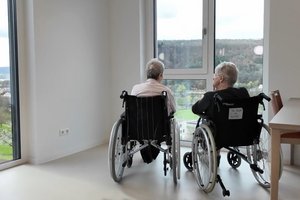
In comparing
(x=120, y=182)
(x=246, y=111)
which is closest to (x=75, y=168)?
(x=120, y=182)

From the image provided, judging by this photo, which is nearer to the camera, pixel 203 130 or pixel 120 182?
pixel 203 130

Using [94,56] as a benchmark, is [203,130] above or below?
below

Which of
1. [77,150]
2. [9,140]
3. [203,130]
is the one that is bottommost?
[77,150]

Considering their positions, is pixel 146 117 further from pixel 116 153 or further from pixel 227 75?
pixel 227 75

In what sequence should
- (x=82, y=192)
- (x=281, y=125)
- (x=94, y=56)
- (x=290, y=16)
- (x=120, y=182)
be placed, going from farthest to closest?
1. (x=94, y=56)
2. (x=290, y=16)
3. (x=120, y=182)
4. (x=82, y=192)
5. (x=281, y=125)

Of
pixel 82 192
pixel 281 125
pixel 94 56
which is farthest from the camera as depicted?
pixel 94 56

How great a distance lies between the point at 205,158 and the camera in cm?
287

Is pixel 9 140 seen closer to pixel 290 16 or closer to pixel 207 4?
pixel 207 4

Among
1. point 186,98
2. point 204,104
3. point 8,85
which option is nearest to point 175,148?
point 204,104

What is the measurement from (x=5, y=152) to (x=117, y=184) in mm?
1361

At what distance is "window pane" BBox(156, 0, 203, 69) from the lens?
4.33m

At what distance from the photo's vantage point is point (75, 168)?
3.54m

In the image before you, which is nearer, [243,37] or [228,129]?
[228,129]

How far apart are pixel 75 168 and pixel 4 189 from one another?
0.78 metres
